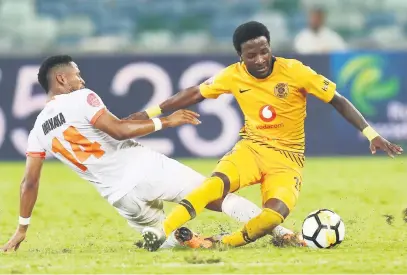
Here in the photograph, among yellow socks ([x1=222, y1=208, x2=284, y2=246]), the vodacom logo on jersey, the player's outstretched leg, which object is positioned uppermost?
the vodacom logo on jersey

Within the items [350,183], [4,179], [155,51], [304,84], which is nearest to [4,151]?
[4,179]

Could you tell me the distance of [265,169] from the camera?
7.83 meters

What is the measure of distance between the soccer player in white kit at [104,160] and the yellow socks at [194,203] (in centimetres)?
30

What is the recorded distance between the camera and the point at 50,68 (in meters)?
7.77

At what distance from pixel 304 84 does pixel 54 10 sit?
9807 mm

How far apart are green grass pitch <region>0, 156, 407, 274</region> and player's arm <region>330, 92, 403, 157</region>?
2.23 feet

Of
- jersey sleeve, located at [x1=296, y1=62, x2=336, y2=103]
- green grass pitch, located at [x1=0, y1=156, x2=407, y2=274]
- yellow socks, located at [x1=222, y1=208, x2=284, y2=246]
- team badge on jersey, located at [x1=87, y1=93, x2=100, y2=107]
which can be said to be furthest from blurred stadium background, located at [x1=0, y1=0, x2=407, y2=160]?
yellow socks, located at [x1=222, y1=208, x2=284, y2=246]

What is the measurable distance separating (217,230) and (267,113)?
1247mm

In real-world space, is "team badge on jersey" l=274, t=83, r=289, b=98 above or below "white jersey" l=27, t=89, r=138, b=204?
above

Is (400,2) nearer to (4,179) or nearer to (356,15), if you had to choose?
(356,15)

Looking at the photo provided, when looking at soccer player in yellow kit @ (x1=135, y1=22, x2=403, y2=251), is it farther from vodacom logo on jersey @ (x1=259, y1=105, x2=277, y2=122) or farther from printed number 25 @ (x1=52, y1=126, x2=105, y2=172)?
printed number 25 @ (x1=52, y1=126, x2=105, y2=172)

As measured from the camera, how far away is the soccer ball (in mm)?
7465

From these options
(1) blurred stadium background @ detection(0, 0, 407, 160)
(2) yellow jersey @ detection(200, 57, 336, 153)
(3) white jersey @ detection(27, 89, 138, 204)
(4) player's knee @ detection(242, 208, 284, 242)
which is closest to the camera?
(4) player's knee @ detection(242, 208, 284, 242)

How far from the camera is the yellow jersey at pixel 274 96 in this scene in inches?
307
